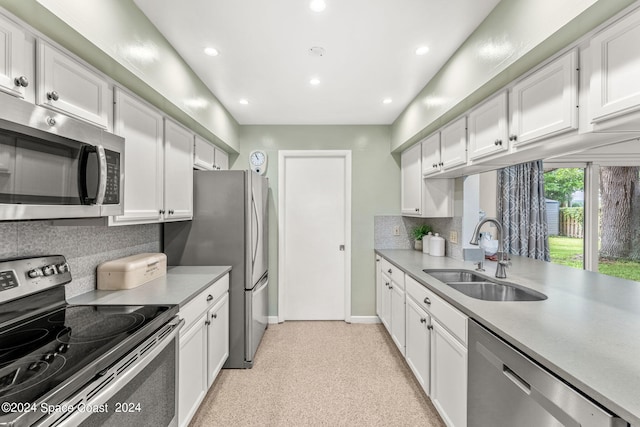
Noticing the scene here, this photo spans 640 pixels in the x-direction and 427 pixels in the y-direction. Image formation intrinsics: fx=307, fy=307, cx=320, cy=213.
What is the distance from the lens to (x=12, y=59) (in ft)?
3.60

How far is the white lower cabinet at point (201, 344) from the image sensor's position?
68.9 inches

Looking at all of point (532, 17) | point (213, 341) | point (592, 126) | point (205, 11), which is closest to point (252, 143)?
point (205, 11)

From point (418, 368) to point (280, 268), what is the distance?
6.51 feet

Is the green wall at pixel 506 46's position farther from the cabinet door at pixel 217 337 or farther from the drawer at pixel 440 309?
the cabinet door at pixel 217 337

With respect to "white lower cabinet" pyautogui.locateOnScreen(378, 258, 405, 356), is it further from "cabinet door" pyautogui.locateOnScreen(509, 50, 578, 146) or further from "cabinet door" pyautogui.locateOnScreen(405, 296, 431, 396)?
"cabinet door" pyautogui.locateOnScreen(509, 50, 578, 146)

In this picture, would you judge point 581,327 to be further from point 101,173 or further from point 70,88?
point 70,88

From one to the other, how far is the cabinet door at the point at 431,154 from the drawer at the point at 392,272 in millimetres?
966

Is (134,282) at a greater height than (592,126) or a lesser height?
lesser

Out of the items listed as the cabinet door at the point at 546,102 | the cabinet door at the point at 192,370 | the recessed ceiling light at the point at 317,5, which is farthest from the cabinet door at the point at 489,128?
the cabinet door at the point at 192,370

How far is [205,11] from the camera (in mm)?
1682

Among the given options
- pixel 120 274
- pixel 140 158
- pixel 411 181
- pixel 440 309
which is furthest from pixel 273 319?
pixel 140 158

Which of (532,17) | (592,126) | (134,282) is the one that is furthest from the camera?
(134,282)

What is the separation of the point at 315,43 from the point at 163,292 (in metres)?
1.83

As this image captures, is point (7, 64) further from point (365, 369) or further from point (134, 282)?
point (365, 369)
